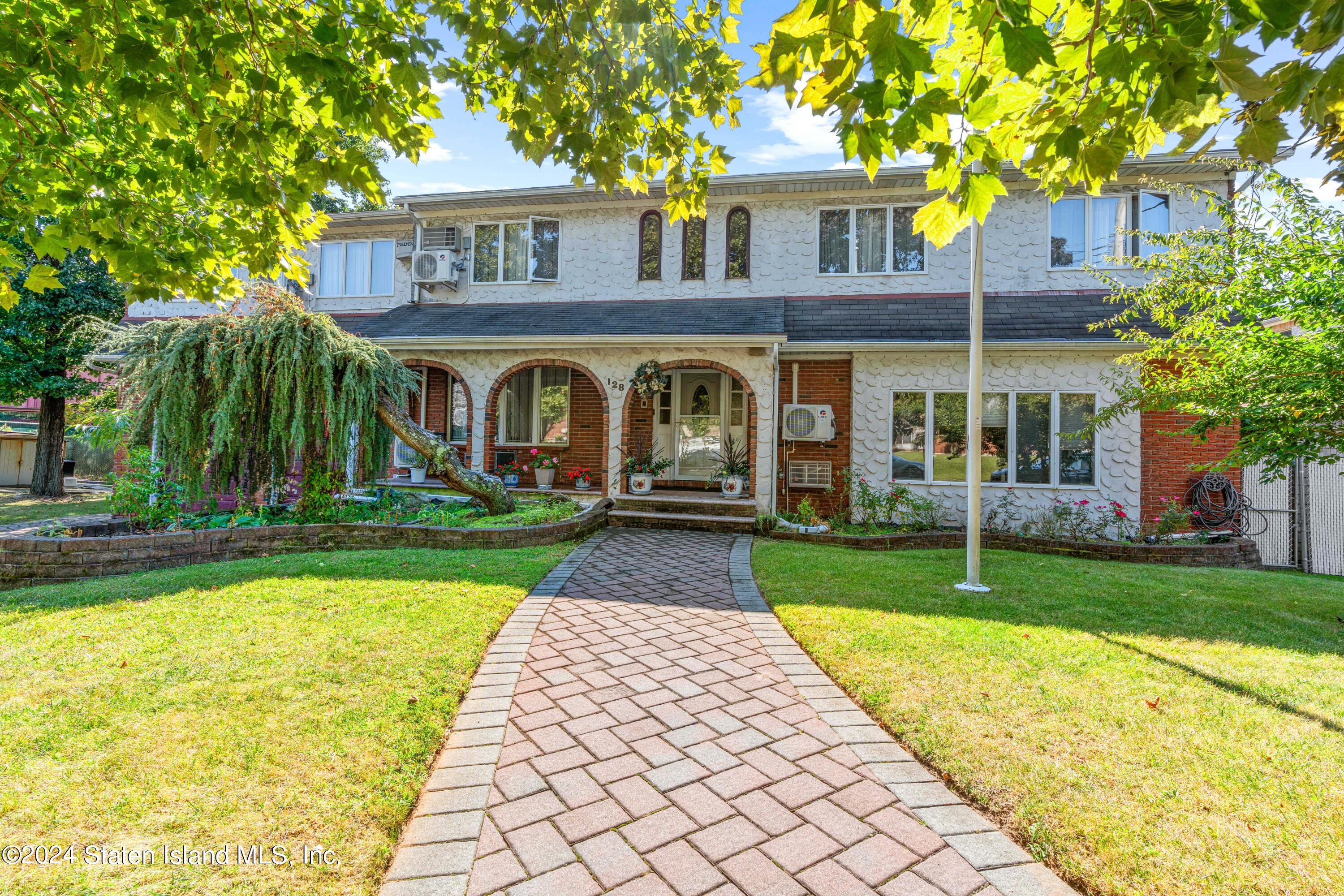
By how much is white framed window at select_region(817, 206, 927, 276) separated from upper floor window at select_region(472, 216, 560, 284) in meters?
5.69

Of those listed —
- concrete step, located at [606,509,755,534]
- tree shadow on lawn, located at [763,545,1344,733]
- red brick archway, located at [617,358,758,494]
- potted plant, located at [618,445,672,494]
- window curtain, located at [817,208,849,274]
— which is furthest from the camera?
window curtain, located at [817,208,849,274]

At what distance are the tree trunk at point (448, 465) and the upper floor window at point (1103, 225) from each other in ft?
36.0

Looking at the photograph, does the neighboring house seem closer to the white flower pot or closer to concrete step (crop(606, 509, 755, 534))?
the white flower pot

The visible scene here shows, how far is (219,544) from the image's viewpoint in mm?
7371

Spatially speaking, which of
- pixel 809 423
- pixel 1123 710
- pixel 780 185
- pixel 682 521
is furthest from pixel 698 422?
pixel 1123 710

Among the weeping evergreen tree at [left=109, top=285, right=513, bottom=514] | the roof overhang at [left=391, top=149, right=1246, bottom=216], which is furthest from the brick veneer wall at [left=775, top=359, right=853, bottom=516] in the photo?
the weeping evergreen tree at [left=109, top=285, right=513, bottom=514]

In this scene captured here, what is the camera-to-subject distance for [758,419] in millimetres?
10789

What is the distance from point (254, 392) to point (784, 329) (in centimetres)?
824

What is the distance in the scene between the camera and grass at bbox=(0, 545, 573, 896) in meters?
2.30

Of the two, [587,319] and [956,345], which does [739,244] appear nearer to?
[587,319]

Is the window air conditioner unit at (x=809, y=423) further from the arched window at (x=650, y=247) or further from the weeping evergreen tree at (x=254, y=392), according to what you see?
the weeping evergreen tree at (x=254, y=392)

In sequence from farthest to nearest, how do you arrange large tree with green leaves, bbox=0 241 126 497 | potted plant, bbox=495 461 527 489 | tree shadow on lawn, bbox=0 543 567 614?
large tree with green leaves, bbox=0 241 126 497 → potted plant, bbox=495 461 527 489 → tree shadow on lawn, bbox=0 543 567 614

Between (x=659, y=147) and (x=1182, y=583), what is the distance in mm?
7533

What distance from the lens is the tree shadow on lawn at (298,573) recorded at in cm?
545
